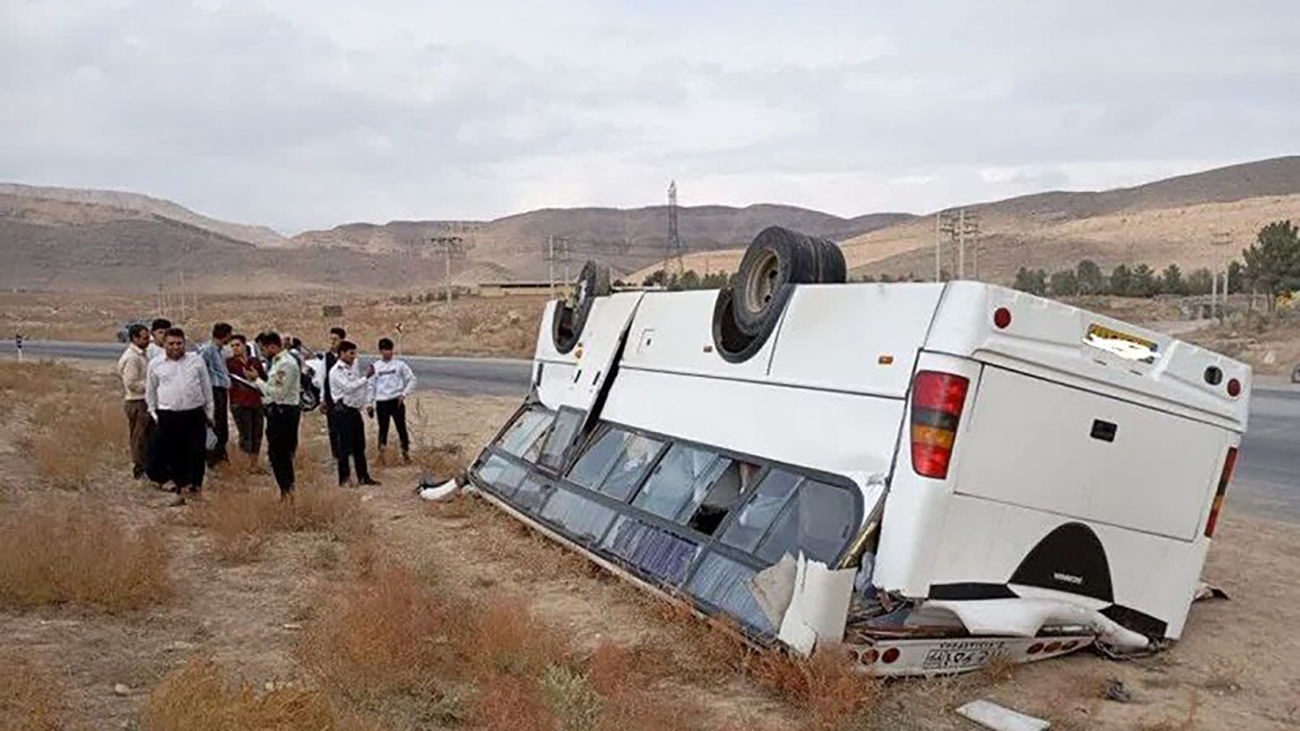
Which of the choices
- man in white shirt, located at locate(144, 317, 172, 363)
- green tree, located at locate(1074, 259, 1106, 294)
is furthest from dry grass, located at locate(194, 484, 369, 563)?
green tree, located at locate(1074, 259, 1106, 294)

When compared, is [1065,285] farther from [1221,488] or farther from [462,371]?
[1221,488]

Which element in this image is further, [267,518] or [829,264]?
[267,518]

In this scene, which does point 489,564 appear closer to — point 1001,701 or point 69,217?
point 1001,701

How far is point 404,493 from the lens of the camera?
1176 cm

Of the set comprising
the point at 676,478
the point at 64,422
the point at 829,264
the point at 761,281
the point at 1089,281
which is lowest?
the point at 1089,281

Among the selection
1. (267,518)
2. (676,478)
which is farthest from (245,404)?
(676,478)

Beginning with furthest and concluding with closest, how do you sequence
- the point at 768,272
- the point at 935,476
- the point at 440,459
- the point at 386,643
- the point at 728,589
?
the point at 440,459 < the point at 768,272 < the point at 728,589 < the point at 386,643 < the point at 935,476

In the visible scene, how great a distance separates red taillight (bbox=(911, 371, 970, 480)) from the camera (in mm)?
5180

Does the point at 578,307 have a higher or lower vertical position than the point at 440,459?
higher

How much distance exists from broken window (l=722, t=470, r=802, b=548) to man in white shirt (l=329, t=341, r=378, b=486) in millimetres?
6784

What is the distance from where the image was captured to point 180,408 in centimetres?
1045

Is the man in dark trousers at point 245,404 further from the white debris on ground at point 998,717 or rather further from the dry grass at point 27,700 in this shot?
the white debris on ground at point 998,717

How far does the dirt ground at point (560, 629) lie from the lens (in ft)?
17.0

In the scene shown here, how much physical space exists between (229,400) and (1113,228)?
123m
